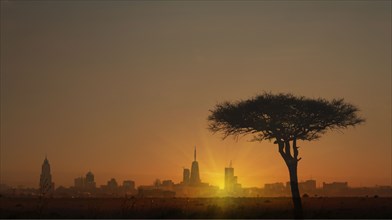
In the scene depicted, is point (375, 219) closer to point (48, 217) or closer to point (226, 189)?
point (48, 217)

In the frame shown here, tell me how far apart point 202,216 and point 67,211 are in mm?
9758

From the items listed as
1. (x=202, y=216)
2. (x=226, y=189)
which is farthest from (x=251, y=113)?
(x=226, y=189)

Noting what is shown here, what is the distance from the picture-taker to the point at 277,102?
50844 millimetres

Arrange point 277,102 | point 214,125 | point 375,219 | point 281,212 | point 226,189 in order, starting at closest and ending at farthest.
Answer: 1. point 375,219
2. point 281,212
3. point 277,102
4. point 214,125
5. point 226,189

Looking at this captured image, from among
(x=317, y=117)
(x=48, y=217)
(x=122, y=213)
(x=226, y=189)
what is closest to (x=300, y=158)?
(x=317, y=117)

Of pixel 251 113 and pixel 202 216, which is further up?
pixel 251 113

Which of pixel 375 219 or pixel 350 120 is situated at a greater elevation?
pixel 350 120

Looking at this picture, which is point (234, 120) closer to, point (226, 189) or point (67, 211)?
point (67, 211)

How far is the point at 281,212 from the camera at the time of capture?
3947 cm

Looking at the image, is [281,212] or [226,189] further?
[226,189]

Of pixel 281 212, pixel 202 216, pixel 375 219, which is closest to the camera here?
pixel 375 219

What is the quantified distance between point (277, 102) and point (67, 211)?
67.7ft

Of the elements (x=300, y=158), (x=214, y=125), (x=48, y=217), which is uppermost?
(x=214, y=125)

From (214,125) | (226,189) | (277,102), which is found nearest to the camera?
(277,102)
